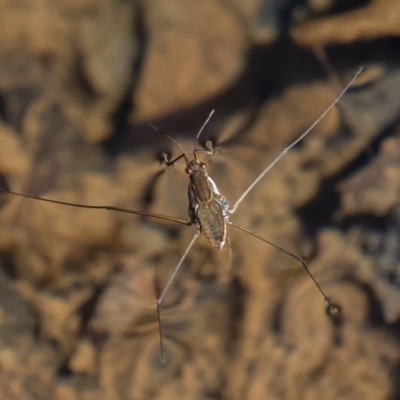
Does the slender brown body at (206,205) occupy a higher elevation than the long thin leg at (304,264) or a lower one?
higher

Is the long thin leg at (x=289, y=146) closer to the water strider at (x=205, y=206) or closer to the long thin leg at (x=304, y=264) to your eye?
the water strider at (x=205, y=206)

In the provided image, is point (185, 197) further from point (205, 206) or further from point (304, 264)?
point (304, 264)

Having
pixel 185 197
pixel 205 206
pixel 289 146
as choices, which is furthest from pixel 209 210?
pixel 289 146

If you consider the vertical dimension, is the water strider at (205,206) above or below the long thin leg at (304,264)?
above

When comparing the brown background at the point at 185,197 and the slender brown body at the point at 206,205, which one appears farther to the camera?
the slender brown body at the point at 206,205

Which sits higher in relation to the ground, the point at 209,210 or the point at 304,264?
the point at 209,210

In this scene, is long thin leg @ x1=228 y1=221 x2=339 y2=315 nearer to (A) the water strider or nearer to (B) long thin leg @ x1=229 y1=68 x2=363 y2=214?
(A) the water strider

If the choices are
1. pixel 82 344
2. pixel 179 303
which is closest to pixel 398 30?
pixel 179 303

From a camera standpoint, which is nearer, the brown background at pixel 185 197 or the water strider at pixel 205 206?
the brown background at pixel 185 197

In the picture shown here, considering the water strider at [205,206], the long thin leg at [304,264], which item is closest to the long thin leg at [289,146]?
the water strider at [205,206]
